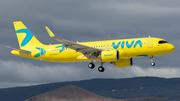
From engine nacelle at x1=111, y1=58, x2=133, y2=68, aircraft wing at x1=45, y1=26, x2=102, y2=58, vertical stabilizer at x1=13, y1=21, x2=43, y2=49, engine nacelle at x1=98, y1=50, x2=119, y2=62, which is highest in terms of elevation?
vertical stabilizer at x1=13, y1=21, x2=43, y2=49

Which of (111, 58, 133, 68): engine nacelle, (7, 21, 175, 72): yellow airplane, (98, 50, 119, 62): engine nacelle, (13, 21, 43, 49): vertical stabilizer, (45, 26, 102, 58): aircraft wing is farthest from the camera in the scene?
(13, 21, 43, 49): vertical stabilizer

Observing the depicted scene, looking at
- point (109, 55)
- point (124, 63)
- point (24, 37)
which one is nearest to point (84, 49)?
point (109, 55)

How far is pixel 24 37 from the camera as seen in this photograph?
7738 centimetres

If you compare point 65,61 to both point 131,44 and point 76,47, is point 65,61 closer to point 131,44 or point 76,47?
point 76,47

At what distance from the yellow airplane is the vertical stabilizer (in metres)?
0.36

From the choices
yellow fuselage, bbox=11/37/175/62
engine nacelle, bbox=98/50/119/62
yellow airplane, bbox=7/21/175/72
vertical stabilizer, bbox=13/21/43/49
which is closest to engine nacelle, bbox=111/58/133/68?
yellow airplane, bbox=7/21/175/72

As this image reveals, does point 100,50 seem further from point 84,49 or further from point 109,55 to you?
point 84,49

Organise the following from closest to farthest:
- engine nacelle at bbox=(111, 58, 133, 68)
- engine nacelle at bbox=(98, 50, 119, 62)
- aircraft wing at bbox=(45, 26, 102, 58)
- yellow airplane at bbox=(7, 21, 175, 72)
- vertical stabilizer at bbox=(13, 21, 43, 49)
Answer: aircraft wing at bbox=(45, 26, 102, 58) → engine nacelle at bbox=(98, 50, 119, 62) → yellow airplane at bbox=(7, 21, 175, 72) → engine nacelle at bbox=(111, 58, 133, 68) → vertical stabilizer at bbox=(13, 21, 43, 49)

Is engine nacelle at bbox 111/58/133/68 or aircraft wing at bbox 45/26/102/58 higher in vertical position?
aircraft wing at bbox 45/26/102/58

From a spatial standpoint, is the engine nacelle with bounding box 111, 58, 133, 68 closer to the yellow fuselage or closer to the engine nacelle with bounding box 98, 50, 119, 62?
the yellow fuselage

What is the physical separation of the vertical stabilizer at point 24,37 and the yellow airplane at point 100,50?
1.19ft

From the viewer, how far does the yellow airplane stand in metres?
61.9

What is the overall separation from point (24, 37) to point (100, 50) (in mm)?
23906

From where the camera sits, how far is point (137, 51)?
6225 centimetres
